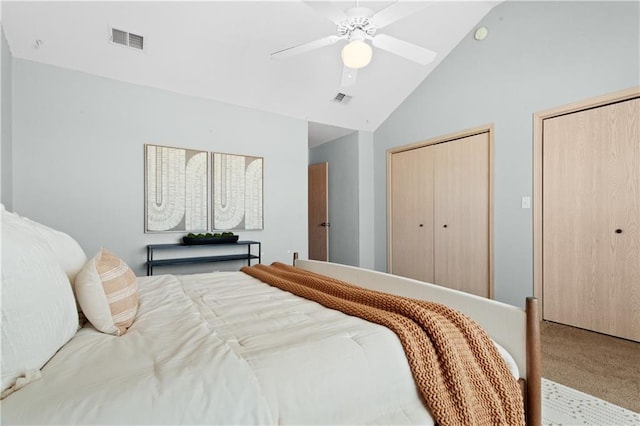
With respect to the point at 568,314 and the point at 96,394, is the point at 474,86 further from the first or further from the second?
the point at 96,394

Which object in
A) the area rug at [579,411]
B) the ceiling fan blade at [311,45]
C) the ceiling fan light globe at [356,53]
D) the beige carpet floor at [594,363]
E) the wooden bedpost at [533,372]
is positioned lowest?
the beige carpet floor at [594,363]

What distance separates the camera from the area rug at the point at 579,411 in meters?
1.50

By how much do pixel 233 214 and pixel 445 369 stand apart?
3222 mm

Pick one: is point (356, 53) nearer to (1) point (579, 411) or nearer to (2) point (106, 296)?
(2) point (106, 296)

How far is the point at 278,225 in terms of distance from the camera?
420 cm

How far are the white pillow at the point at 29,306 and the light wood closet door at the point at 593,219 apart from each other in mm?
3557

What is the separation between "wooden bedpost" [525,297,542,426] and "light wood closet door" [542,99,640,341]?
2.13 metres

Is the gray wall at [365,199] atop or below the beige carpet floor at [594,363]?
atop

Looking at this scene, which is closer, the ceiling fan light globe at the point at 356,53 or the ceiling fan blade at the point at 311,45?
the ceiling fan light globe at the point at 356,53

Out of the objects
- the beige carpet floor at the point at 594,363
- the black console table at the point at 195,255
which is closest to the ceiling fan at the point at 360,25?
the black console table at the point at 195,255

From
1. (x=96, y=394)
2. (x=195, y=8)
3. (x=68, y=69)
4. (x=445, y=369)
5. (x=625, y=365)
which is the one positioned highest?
(x=195, y=8)

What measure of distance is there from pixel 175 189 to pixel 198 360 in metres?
3.00

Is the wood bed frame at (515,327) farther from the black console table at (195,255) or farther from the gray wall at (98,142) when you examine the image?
the gray wall at (98,142)

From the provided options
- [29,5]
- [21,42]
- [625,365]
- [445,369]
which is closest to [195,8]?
[29,5]
